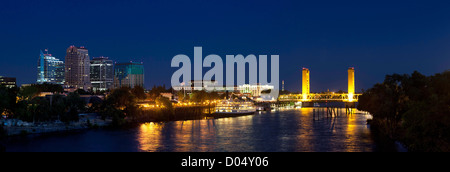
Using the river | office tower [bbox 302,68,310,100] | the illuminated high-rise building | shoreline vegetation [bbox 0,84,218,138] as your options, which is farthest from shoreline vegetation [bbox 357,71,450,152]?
office tower [bbox 302,68,310,100]

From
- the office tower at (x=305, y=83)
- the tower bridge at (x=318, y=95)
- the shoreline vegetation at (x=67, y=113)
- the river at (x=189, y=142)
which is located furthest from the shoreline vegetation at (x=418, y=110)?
the office tower at (x=305, y=83)

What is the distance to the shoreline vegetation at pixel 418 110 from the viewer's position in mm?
20781

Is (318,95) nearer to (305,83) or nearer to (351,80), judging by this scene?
(305,83)

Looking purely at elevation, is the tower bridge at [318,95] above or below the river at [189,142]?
above

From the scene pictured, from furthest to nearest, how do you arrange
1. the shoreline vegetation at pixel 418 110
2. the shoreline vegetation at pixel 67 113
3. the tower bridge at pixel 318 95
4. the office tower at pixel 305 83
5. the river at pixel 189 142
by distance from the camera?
1. the office tower at pixel 305 83
2. the tower bridge at pixel 318 95
3. the shoreline vegetation at pixel 67 113
4. the river at pixel 189 142
5. the shoreline vegetation at pixel 418 110

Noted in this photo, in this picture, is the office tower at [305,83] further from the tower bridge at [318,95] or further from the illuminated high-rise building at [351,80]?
A: the illuminated high-rise building at [351,80]

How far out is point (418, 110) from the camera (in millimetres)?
22281

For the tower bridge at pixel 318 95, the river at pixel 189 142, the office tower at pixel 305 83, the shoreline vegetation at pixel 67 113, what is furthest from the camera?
the office tower at pixel 305 83

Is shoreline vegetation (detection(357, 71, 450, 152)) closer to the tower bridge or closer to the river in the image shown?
the river

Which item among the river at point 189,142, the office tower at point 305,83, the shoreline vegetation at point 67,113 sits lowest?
the river at point 189,142

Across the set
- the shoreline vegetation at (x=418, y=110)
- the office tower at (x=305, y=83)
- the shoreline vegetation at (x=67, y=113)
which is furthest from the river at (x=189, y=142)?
the office tower at (x=305, y=83)

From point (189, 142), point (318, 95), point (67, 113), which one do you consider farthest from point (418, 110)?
point (318, 95)

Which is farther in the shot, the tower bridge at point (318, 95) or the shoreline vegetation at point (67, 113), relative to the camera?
the tower bridge at point (318, 95)
